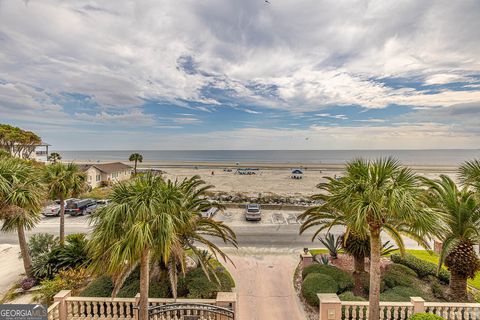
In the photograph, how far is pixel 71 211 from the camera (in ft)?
81.1

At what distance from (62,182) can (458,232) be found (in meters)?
18.0

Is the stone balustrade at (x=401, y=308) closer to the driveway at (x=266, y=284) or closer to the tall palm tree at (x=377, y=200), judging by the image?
the tall palm tree at (x=377, y=200)

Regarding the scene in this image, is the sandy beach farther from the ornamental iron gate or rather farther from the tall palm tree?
the tall palm tree

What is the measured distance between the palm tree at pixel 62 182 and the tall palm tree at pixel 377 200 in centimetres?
1357

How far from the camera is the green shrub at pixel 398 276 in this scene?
10734 mm

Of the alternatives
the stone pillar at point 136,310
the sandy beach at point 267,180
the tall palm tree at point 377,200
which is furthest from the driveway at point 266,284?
the sandy beach at point 267,180

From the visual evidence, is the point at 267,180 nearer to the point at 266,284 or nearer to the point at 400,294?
the point at 266,284

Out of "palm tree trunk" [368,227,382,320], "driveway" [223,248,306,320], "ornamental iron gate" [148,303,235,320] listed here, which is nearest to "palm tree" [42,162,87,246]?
"ornamental iron gate" [148,303,235,320]

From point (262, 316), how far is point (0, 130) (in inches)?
1970

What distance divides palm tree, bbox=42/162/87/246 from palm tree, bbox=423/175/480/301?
16445 mm

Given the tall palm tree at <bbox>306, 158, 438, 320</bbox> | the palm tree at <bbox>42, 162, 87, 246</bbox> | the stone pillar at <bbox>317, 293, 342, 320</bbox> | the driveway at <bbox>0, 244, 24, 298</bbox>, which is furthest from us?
the palm tree at <bbox>42, 162, 87, 246</bbox>

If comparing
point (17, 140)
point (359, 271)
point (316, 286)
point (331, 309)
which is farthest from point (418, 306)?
point (17, 140)

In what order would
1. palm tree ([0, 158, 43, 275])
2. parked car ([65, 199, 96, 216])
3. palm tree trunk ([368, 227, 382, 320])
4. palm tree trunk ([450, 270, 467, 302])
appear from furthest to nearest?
1. parked car ([65, 199, 96, 216])
2. palm tree ([0, 158, 43, 275])
3. palm tree trunk ([450, 270, 467, 302])
4. palm tree trunk ([368, 227, 382, 320])

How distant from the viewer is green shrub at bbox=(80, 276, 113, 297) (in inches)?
368
